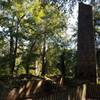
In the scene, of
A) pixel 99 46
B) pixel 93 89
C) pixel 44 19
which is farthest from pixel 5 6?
pixel 93 89

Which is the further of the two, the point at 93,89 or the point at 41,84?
the point at 41,84

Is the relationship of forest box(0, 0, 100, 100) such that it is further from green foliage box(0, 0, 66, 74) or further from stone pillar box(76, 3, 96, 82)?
stone pillar box(76, 3, 96, 82)

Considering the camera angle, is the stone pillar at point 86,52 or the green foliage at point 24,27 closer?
the stone pillar at point 86,52

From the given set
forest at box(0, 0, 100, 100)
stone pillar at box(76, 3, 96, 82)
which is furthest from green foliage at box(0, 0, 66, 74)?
stone pillar at box(76, 3, 96, 82)

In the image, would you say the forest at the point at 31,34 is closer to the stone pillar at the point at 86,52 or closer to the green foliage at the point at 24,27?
the green foliage at the point at 24,27

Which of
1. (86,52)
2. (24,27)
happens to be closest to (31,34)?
(24,27)

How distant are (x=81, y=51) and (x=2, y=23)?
20182 mm

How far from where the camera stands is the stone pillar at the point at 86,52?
1555cm

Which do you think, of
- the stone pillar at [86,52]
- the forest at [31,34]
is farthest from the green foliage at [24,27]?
the stone pillar at [86,52]

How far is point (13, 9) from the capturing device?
111 feet

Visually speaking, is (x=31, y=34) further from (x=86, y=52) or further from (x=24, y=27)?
(x=86, y=52)

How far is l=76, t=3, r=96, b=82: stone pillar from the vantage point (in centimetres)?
1555

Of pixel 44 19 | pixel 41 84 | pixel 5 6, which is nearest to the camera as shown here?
pixel 41 84

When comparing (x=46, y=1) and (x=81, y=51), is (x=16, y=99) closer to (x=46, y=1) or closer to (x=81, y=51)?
(x=46, y=1)
